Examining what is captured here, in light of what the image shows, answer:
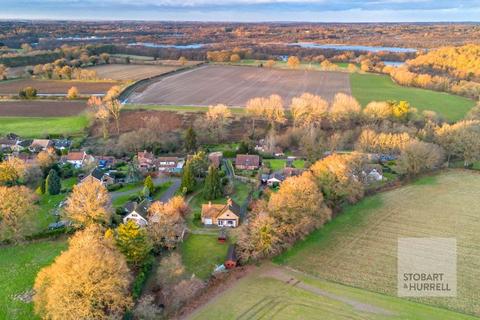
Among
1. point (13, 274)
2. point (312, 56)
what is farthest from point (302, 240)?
point (312, 56)

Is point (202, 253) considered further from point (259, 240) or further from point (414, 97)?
point (414, 97)

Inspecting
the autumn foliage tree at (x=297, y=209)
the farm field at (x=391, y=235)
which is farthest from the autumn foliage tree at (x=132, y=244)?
the autumn foliage tree at (x=297, y=209)

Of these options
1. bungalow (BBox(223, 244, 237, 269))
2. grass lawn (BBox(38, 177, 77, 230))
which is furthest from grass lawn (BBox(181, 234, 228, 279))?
grass lawn (BBox(38, 177, 77, 230))

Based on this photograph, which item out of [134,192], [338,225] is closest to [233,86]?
[134,192]

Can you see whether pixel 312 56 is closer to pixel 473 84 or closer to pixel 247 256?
pixel 473 84

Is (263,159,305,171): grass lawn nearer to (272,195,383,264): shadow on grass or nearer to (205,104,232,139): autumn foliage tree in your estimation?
(272,195,383,264): shadow on grass
